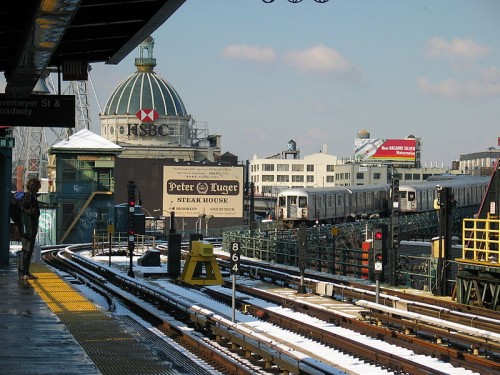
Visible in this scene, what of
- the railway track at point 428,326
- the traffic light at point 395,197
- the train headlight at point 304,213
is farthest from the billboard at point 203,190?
the railway track at point 428,326

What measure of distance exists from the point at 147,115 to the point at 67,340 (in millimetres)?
136752

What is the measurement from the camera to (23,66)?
17.8 metres

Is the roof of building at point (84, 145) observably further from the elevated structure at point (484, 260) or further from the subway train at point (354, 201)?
the elevated structure at point (484, 260)

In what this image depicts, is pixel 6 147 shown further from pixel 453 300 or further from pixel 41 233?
pixel 41 233

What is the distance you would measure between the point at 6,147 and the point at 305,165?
6110 inches

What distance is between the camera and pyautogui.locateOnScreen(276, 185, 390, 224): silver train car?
67750 mm

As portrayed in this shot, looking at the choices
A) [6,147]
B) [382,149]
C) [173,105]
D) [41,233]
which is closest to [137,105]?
[173,105]

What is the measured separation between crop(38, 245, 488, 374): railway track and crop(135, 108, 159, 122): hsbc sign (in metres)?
127

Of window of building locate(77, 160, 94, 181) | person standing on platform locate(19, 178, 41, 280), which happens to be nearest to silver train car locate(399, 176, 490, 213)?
window of building locate(77, 160, 94, 181)

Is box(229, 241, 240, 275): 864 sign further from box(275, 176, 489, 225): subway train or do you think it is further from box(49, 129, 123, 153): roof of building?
box(49, 129, 123, 153): roof of building

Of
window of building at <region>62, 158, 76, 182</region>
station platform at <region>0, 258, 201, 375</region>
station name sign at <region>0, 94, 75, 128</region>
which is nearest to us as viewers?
station platform at <region>0, 258, 201, 375</region>

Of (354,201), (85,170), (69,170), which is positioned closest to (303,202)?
(354,201)

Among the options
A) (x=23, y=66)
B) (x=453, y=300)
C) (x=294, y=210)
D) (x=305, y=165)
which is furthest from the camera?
(x=305, y=165)

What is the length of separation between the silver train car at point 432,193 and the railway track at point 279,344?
163 feet
